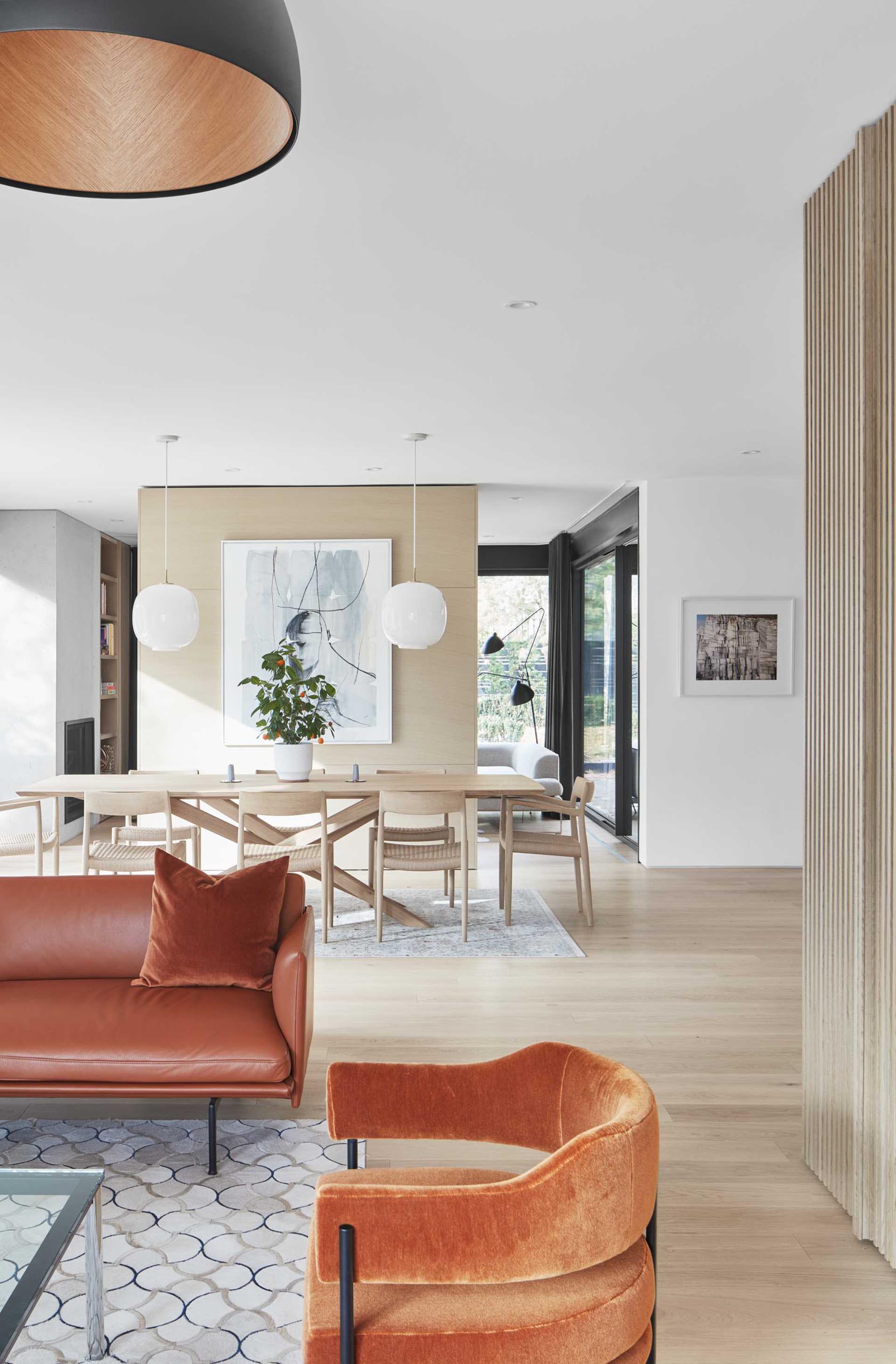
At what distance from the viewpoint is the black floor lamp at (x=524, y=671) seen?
10481 millimetres

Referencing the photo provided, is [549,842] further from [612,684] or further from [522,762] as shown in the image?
[522,762]

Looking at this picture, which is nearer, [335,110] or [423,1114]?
[423,1114]

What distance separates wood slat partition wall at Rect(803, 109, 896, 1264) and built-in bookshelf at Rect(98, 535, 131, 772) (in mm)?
8178

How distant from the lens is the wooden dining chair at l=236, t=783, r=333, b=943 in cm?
521

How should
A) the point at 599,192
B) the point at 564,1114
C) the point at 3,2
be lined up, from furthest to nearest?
the point at 599,192 < the point at 564,1114 < the point at 3,2

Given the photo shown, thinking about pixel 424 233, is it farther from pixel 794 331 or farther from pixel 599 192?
pixel 794 331

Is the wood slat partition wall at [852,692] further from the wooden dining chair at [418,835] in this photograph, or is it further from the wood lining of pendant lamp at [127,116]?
A: the wooden dining chair at [418,835]

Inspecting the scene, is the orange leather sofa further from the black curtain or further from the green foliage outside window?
the green foliage outside window

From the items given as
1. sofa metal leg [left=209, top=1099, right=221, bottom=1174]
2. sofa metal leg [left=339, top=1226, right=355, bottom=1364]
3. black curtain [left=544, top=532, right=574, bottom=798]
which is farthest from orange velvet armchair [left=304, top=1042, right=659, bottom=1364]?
black curtain [left=544, top=532, right=574, bottom=798]

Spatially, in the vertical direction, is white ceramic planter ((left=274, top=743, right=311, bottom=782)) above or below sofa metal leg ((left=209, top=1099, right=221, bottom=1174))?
above

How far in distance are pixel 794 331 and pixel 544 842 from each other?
3.03 metres

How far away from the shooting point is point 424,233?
3.10 m

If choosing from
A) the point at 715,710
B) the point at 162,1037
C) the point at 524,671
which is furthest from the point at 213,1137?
the point at 524,671

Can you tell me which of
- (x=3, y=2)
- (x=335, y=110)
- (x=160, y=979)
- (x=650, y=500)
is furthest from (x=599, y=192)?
(x=650, y=500)
